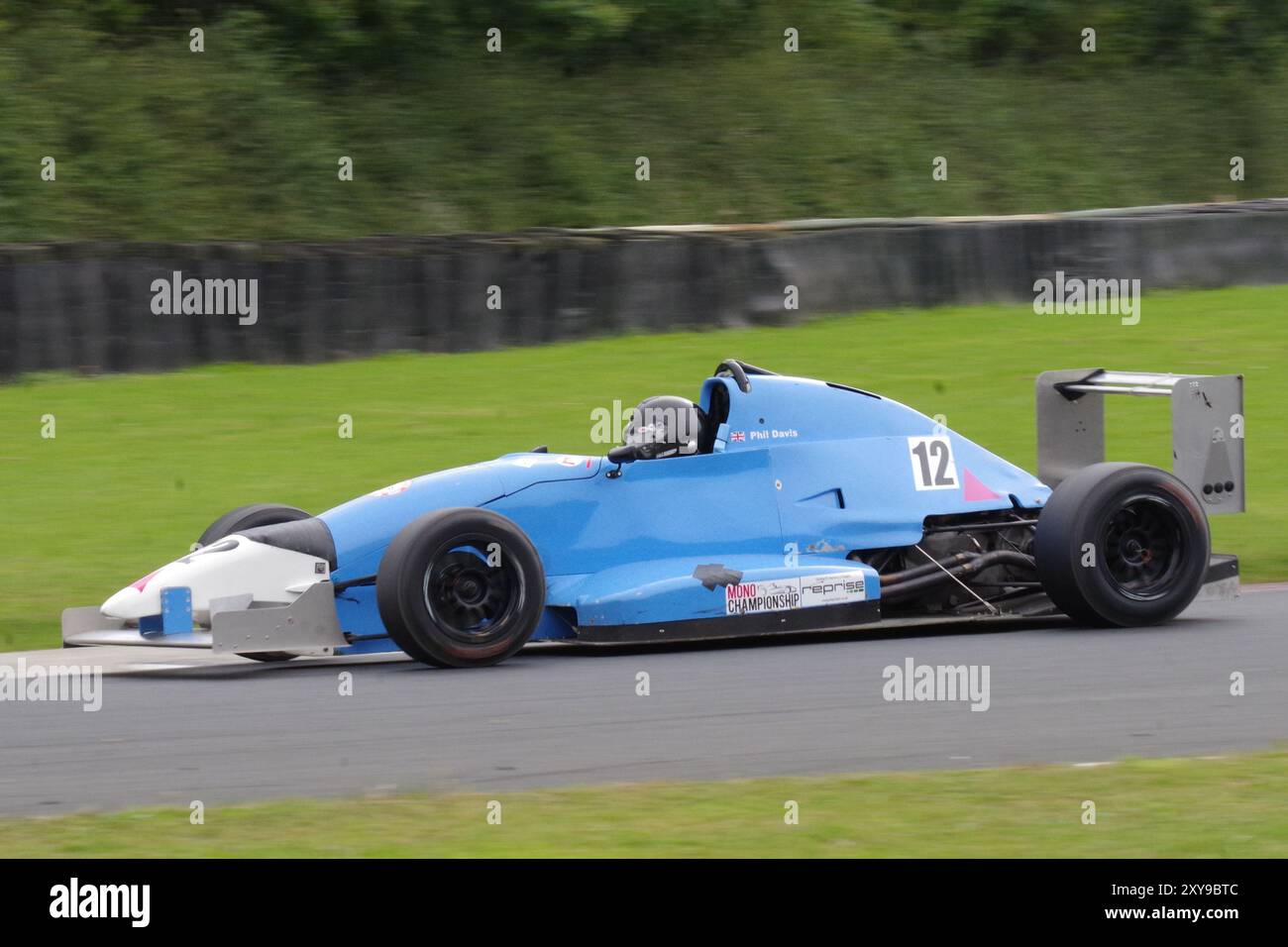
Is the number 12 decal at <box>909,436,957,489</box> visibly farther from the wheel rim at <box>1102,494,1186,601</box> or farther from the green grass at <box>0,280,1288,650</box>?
the green grass at <box>0,280,1288,650</box>

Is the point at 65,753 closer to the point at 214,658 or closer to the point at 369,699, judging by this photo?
the point at 369,699

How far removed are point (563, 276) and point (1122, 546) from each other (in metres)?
9.04

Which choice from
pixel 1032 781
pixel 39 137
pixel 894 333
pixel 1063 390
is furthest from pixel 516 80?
pixel 1032 781

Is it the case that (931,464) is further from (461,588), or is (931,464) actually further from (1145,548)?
(461,588)

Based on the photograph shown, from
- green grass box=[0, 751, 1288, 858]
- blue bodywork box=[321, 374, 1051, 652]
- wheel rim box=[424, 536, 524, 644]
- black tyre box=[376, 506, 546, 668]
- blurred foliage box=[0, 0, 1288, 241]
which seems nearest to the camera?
green grass box=[0, 751, 1288, 858]

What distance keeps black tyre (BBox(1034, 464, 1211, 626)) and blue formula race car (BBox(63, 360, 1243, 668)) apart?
0.03 feet

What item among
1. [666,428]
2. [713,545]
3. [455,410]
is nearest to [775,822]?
[713,545]

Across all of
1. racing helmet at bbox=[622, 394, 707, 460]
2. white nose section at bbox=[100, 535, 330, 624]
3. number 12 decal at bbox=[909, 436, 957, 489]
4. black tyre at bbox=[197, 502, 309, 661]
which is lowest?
white nose section at bbox=[100, 535, 330, 624]

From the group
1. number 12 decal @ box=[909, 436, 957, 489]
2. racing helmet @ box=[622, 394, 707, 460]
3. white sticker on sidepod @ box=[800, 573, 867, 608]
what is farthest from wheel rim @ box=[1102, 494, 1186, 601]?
racing helmet @ box=[622, 394, 707, 460]

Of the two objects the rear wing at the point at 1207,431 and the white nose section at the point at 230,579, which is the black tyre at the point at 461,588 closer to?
the white nose section at the point at 230,579

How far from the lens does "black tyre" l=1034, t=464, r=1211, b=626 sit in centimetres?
934

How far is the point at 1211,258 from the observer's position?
2055cm

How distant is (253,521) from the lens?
966 centimetres

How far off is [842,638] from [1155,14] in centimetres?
2651
